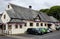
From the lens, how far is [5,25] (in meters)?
37.4

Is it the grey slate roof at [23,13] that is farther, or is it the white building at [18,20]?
the grey slate roof at [23,13]

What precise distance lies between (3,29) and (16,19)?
4.28 metres

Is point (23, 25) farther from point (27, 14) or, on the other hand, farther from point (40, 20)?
point (40, 20)

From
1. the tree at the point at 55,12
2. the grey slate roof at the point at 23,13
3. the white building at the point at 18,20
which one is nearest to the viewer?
the white building at the point at 18,20

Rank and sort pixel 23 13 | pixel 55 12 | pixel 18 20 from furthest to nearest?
pixel 55 12
pixel 23 13
pixel 18 20

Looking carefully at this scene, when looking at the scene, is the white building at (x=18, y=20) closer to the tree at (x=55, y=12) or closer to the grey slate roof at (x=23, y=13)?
the grey slate roof at (x=23, y=13)

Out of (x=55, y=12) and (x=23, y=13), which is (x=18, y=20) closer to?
(x=23, y=13)

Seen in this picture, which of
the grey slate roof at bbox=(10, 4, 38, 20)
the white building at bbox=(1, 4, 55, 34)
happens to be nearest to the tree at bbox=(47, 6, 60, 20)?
the white building at bbox=(1, 4, 55, 34)

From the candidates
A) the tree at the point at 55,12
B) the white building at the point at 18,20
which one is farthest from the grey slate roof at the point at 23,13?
the tree at the point at 55,12

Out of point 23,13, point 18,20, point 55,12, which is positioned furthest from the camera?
point 55,12

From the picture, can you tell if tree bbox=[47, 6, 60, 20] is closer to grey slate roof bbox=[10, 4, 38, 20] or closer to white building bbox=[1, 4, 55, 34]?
white building bbox=[1, 4, 55, 34]

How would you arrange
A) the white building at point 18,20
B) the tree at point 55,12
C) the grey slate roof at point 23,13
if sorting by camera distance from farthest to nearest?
the tree at point 55,12, the grey slate roof at point 23,13, the white building at point 18,20

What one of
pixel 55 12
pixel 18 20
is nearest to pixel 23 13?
pixel 18 20

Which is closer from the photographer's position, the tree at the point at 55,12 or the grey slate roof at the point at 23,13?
the grey slate roof at the point at 23,13
